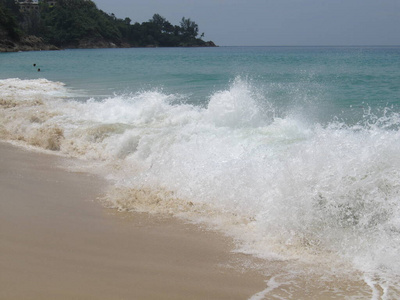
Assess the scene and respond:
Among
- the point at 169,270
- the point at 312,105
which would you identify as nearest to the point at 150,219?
the point at 169,270

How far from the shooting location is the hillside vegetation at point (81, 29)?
8069 centimetres

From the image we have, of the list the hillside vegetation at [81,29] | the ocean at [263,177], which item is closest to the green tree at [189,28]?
the hillside vegetation at [81,29]

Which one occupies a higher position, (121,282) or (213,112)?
(213,112)

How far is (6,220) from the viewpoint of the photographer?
16.1 ft

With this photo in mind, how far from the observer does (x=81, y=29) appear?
4345 inches

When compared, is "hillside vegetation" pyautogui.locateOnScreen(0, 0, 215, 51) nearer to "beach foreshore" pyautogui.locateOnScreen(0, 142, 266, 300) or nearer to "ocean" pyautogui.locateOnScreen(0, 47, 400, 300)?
"ocean" pyautogui.locateOnScreen(0, 47, 400, 300)

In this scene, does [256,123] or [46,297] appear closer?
[46,297]

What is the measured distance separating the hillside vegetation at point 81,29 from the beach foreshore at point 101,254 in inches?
2879

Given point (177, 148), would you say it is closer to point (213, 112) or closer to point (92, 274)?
point (213, 112)

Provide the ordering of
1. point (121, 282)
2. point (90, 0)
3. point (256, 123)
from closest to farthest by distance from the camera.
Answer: point (121, 282) → point (256, 123) → point (90, 0)

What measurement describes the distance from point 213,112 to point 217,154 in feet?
8.53

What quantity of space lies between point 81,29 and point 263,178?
370ft

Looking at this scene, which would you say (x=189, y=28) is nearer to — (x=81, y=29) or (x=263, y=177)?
(x=81, y=29)

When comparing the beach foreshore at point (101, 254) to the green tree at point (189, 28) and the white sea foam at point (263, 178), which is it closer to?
the white sea foam at point (263, 178)
